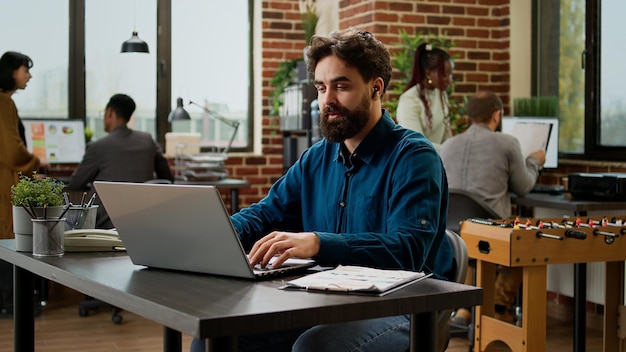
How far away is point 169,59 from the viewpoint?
22.0ft

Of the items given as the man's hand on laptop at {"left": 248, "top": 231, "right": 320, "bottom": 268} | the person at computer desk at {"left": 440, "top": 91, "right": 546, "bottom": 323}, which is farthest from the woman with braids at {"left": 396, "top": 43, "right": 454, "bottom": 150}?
the man's hand on laptop at {"left": 248, "top": 231, "right": 320, "bottom": 268}

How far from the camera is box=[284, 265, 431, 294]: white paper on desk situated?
1.77 m

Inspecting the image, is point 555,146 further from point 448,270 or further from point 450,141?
point 448,270

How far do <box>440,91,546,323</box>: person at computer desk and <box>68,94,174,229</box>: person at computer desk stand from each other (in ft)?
6.11

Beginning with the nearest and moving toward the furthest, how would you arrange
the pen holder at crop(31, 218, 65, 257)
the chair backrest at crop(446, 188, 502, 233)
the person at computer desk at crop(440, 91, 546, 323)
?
the pen holder at crop(31, 218, 65, 257), the chair backrest at crop(446, 188, 502, 233), the person at computer desk at crop(440, 91, 546, 323)

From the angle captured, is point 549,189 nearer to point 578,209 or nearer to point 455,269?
point 578,209

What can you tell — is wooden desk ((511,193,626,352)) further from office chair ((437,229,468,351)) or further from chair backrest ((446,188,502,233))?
office chair ((437,229,468,351))

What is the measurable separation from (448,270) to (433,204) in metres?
0.29

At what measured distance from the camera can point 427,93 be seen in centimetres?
525

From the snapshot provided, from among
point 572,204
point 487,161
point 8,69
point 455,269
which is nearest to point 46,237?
point 455,269

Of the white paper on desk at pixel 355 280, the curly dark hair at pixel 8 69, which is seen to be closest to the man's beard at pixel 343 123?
the white paper on desk at pixel 355 280

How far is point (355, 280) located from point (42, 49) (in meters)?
5.06

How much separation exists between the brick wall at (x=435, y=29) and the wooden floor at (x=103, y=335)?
5.70ft

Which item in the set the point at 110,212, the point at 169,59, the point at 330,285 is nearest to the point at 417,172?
the point at 330,285
